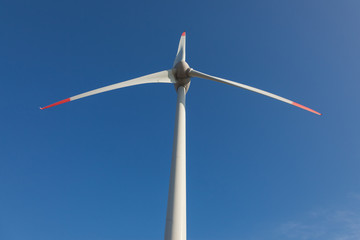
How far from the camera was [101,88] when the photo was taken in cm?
1825

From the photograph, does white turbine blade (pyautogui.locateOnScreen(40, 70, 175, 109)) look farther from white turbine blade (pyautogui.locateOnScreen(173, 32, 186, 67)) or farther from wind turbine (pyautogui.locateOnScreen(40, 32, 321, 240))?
white turbine blade (pyautogui.locateOnScreen(173, 32, 186, 67))

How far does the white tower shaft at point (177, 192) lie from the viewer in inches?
486

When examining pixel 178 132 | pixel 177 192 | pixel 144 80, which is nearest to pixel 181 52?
pixel 144 80

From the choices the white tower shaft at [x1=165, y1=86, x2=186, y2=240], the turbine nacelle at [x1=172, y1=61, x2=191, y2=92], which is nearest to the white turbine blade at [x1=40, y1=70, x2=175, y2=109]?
the turbine nacelle at [x1=172, y1=61, x2=191, y2=92]

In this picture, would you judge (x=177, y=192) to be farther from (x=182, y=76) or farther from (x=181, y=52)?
(x=181, y=52)

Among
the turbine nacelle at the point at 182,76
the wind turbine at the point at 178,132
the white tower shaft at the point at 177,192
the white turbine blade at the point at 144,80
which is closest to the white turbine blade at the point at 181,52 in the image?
the wind turbine at the point at 178,132

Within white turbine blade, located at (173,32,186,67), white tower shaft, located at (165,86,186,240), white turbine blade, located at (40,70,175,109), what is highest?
white turbine blade, located at (173,32,186,67)

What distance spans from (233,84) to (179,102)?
5.15m

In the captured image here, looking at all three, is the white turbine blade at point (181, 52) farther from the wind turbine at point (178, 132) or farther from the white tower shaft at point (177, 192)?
the white tower shaft at point (177, 192)

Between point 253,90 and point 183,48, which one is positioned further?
point 183,48

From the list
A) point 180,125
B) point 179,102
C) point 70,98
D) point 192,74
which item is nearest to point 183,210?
point 180,125

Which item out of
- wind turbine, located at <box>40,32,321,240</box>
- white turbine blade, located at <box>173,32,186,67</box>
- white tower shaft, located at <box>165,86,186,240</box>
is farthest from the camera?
white turbine blade, located at <box>173,32,186,67</box>

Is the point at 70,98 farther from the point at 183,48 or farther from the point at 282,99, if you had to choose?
the point at 282,99

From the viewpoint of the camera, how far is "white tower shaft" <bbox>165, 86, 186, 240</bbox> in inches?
486
